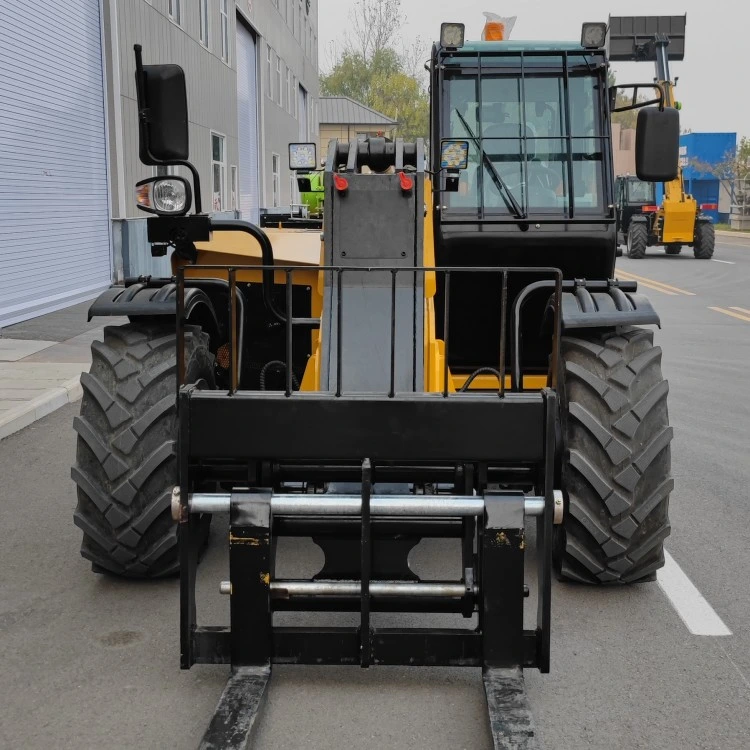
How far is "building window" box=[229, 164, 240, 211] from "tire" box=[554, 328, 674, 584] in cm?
2874

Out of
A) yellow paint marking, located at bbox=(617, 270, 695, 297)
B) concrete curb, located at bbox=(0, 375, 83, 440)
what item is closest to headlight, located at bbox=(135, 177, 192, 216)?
concrete curb, located at bbox=(0, 375, 83, 440)

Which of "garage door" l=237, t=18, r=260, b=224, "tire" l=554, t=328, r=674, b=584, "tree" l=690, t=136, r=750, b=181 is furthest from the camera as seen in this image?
"tree" l=690, t=136, r=750, b=181

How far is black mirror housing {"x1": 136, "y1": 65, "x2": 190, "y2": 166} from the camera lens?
3.93 meters

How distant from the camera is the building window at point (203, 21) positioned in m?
27.7

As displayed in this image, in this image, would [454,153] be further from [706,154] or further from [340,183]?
[706,154]

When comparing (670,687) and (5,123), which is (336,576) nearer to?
(670,687)

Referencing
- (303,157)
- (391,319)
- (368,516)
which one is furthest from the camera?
(303,157)

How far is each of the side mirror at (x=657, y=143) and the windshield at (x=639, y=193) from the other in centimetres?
2904

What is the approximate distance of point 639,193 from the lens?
34125mm

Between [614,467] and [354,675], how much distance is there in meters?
1.45

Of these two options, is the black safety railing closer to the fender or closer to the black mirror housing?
the fender

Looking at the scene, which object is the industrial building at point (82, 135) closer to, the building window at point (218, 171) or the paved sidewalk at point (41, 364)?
the building window at point (218, 171)

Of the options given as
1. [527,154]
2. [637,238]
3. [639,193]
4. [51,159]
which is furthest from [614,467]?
[639,193]

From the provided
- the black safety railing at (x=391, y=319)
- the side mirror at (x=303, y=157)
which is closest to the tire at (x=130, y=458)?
the black safety railing at (x=391, y=319)
